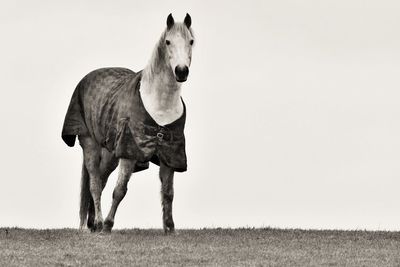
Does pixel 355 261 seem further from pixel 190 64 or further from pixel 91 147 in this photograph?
pixel 91 147

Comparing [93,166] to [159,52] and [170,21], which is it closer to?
[159,52]

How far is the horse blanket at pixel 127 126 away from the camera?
15.0 meters

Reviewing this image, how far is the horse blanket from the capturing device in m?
15.0

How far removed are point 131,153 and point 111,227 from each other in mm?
1194

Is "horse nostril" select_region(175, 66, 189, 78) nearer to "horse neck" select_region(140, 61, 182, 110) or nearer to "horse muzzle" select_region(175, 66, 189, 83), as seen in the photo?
"horse muzzle" select_region(175, 66, 189, 83)

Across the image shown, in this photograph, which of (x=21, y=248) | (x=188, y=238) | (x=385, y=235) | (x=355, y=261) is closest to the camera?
(x=355, y=261)

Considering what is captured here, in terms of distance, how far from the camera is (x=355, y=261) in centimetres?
1291

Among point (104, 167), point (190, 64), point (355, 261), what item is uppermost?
point (190, 64)

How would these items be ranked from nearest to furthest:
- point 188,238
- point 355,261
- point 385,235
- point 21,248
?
point 355,261
point 21,248
point 188,238
point 385,235

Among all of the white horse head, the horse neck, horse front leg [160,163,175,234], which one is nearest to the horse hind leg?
horse front leg [160,163,175,234]

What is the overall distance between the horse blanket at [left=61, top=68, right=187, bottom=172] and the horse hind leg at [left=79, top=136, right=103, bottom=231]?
0.18 meters

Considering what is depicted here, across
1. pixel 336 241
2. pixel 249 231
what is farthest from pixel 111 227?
pixel 336 241

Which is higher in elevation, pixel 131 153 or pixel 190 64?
pixel 190 64

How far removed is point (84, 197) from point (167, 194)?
2.20m
